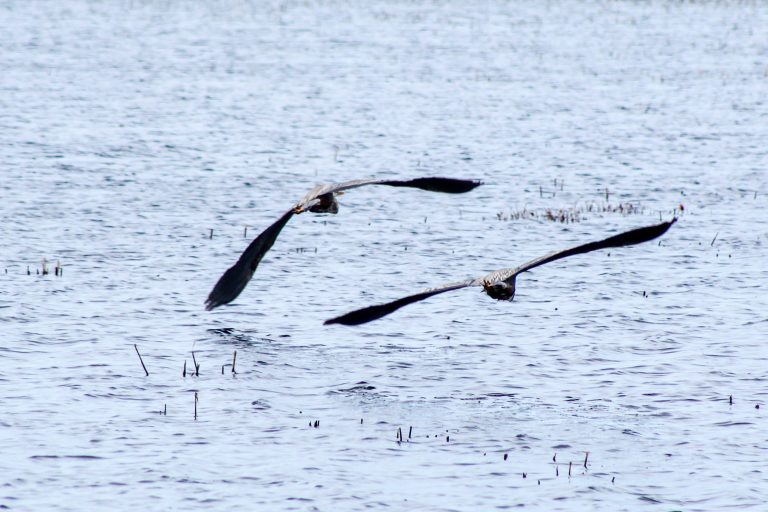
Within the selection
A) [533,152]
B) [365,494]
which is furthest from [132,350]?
[533,152]

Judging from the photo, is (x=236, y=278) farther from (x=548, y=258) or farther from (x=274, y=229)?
(x=548, y=258)

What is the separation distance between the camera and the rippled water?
38.5ft

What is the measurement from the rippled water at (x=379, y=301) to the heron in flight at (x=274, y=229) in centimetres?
83

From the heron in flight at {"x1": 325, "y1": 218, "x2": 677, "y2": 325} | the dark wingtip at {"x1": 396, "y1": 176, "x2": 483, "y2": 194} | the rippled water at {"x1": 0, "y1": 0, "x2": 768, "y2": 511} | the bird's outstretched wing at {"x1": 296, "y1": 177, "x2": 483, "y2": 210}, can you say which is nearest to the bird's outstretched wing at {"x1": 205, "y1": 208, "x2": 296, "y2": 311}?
the rippled water at {"x1": 0, "y1": 0, "x2": 768, "y2": 511}

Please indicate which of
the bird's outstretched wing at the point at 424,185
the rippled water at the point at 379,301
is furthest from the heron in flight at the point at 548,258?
the rippled water at the point at 379,301

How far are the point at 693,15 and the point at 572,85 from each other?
128 feet

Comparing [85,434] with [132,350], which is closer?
[85,434]

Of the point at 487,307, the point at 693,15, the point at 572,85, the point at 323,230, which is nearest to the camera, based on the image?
the point at 487,307

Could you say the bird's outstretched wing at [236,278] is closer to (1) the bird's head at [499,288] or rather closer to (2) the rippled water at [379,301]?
(2) the rippled water at [379,301]

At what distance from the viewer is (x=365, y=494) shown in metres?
11.1

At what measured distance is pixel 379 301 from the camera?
18.5m

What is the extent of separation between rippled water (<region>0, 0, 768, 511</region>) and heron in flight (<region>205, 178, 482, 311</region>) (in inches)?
32.5

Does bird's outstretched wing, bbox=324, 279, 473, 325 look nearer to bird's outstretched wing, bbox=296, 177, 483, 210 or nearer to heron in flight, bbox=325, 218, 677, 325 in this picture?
heron in flight, bbox=325, 218, 677, 325

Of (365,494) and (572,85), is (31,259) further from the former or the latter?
(572,85)
